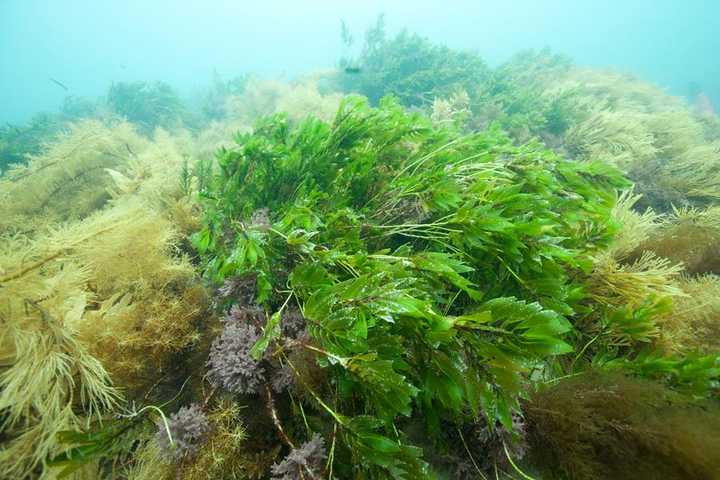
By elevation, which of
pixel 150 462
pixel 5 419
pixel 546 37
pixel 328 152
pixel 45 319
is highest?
pixel 546 37

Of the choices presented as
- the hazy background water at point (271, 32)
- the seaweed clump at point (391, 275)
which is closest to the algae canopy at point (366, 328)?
the seaweed clump at point (391, 275)

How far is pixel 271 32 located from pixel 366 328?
366ft

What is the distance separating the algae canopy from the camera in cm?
122

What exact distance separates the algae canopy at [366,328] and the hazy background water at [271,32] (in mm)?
67918

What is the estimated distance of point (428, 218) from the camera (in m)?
2.04

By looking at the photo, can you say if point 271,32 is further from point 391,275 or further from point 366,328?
point 366,328

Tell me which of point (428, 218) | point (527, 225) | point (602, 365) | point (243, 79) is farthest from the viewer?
point (243, 79)

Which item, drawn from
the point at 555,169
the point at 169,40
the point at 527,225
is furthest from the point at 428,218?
the point at 169,40

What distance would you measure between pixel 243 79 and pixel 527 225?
1483cm

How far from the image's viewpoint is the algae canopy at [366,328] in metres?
1.22

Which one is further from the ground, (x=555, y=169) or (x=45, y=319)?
(x=555, y=169)

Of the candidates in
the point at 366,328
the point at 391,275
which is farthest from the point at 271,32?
the point at 366,328

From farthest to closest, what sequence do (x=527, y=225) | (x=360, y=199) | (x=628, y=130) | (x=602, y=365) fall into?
(x=628, y=130), (x=360, y=199), (x=602, y=365), (x=527, y=225)

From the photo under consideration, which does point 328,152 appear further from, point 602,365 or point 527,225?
point 602,365
